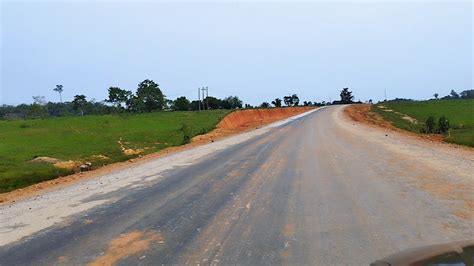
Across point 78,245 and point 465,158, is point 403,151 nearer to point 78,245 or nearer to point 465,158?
point 465,158

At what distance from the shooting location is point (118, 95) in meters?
99.1

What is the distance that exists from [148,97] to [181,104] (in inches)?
331

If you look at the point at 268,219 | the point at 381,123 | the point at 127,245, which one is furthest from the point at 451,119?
the point at 127,245

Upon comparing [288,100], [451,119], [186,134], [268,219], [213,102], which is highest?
[213,102]

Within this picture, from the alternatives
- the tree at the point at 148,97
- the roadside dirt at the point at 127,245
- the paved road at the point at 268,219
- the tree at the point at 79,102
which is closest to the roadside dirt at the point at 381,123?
the paved road at the point at 268,219

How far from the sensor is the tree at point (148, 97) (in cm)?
9369

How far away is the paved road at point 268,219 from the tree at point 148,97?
3320 inches

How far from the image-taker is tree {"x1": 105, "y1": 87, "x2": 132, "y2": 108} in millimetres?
98875

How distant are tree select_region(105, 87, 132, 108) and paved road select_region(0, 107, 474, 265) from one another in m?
91.6

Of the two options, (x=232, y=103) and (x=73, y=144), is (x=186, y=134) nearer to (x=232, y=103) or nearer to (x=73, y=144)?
(x=73, y=144)

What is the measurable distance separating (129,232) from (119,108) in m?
97.3

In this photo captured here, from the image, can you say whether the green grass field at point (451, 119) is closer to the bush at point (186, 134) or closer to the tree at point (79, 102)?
the bush at point (186, 134)

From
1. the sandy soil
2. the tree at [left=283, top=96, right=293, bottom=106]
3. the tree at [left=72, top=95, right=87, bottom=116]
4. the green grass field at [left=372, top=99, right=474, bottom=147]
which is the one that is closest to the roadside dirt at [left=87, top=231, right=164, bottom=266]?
the sandy soil

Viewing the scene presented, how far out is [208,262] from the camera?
4.79 metres
